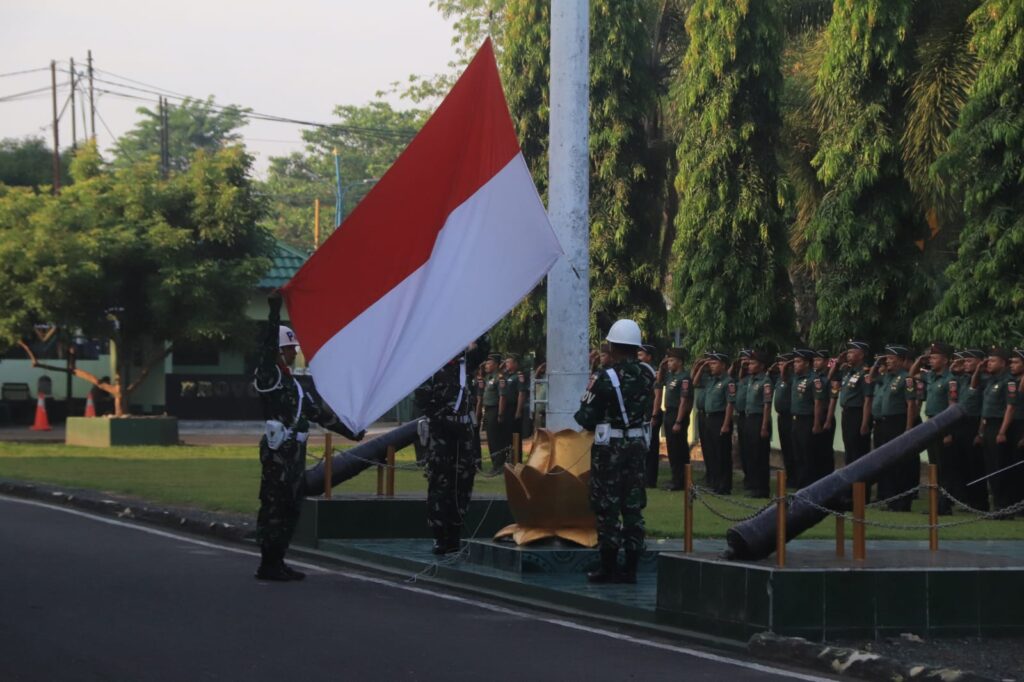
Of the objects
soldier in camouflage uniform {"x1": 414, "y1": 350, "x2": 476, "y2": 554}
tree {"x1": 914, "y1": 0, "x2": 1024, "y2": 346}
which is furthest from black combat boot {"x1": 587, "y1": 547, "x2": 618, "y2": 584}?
tree {"x1": 914, "y1": 0, "x2": 1024, "y2": 346}

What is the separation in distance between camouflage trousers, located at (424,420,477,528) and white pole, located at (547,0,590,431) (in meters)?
0.89

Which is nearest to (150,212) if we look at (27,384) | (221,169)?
(221,169)

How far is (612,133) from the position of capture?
31.3 metres

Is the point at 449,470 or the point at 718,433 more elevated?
the point at 718,433

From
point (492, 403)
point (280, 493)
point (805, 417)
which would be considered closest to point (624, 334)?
point (280, 493)

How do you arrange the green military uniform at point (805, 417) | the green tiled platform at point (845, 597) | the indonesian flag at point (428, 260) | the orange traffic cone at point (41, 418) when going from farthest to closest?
the orange traffic cone at point (41, 418) → the green military uniform at point (805, 417) → the indonesian flag at point (428, 260) → the green tiled platform at point (845, 597)

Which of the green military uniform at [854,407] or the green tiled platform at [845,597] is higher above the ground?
the green military uniform at [854,407]

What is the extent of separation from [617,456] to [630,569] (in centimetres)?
86

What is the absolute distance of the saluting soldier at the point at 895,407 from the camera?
20562 mm

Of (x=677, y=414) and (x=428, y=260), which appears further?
(x=677, y=414)

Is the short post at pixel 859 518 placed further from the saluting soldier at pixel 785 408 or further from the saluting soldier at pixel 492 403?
the saluting soldier at pixel 492 403

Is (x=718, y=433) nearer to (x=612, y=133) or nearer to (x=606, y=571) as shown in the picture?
(x=612, y=133)

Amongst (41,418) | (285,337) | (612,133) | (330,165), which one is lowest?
(41,418)

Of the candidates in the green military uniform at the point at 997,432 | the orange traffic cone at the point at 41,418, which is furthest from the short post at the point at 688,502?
the orange traffic cone at the point at 41,418
